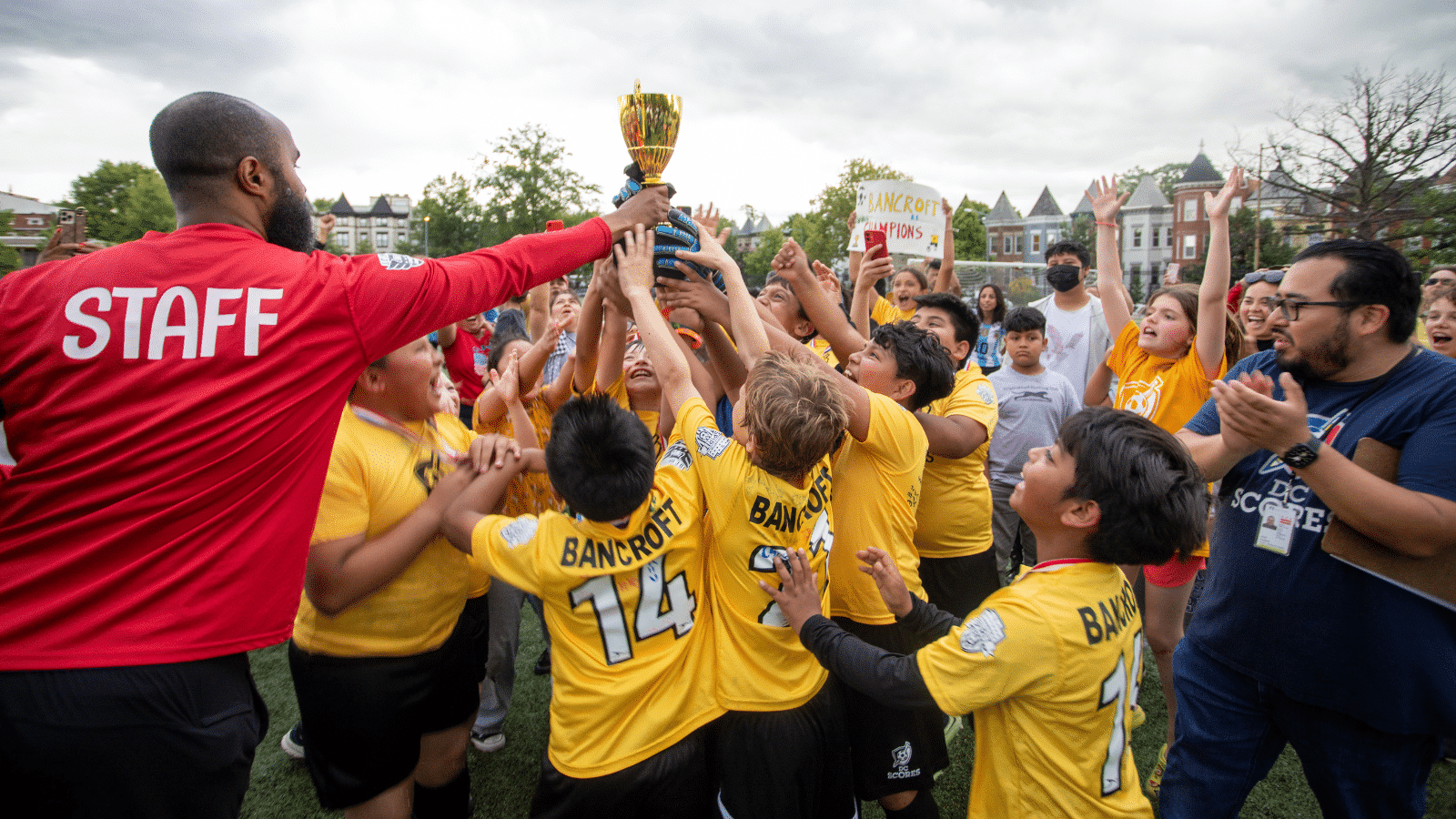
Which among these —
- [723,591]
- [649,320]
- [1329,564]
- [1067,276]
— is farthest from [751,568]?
[1067,276]

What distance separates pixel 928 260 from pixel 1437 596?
7.13 m

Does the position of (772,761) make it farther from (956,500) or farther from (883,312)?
(883,312)

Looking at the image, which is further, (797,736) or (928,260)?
(928,260)

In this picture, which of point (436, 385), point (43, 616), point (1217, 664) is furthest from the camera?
point (436, 385)

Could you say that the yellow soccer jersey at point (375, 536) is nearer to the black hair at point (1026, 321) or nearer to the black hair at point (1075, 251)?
the black hair at point (1026, 321)

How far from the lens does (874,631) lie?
8.91ft

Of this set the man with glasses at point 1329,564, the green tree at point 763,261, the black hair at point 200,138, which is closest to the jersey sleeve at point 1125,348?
the man with glasses at point 1329,564

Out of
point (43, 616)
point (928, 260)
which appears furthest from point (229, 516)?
point (928, 260)

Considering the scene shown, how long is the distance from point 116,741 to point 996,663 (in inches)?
75.7

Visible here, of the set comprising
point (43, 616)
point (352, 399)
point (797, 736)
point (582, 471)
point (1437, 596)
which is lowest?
point (797, 736)

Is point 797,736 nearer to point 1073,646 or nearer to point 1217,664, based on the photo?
point 1073,646

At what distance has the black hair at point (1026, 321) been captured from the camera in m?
4.96

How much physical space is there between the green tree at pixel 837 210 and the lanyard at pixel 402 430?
41441 millimetres

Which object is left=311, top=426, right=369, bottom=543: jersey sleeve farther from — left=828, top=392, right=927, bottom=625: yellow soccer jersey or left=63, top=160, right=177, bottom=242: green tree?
left=63, top=160, right=177, bottom=242: green tree
